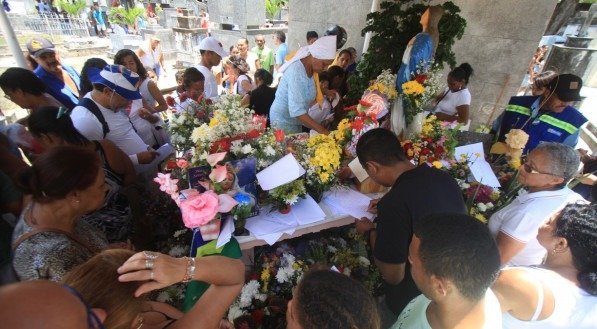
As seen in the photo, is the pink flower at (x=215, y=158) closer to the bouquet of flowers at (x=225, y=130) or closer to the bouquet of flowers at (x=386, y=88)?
the bouquet of flowers at (x=225, y=130)

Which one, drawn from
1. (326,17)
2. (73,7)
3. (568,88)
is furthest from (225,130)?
Result: (73,7)

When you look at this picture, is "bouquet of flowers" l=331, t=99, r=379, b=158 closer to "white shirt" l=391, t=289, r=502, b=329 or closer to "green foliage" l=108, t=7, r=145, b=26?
"white shirt" l=391, t=289, r=502, b=329

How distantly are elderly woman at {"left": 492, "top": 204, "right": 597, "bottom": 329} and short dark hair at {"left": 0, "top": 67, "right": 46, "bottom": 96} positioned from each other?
4671 mm

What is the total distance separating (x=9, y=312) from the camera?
73cm

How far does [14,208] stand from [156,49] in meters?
6.68

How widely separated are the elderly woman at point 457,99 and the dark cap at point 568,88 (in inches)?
56.0

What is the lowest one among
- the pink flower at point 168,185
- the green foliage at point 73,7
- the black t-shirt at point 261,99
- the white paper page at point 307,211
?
the white paper page at point 307,211

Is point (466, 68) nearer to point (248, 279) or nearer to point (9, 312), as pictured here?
point (248, 279)

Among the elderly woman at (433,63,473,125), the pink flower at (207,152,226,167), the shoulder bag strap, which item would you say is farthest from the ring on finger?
the elderly woman at (433,63,473,125)

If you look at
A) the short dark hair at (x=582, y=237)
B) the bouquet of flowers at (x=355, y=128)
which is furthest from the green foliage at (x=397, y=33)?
the short dark hair at (x=582, y=237)

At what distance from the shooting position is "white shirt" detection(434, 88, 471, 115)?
475 centimetres

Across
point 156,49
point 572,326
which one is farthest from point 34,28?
point 572,326

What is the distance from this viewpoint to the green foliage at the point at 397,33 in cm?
394

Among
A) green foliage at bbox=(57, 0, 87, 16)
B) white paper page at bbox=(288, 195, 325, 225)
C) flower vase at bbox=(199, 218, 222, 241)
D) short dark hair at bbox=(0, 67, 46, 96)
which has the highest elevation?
green foliage at bbox=(57, 0, 87, 16)
